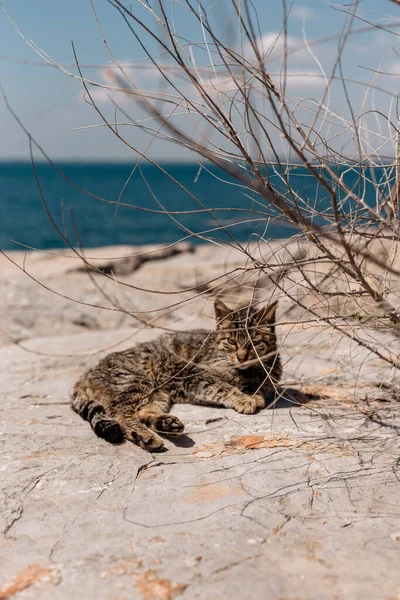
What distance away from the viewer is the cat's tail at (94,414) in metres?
3.47

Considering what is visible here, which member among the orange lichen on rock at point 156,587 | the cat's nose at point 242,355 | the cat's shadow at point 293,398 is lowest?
the orange lichen on rock at point 156,587

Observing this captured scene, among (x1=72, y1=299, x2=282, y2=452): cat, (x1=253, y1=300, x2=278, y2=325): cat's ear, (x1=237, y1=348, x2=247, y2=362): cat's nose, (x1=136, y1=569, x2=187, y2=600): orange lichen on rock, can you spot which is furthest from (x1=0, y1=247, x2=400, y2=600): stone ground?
(x1=253, y1=300, x2=278, y2=325): cat's ear

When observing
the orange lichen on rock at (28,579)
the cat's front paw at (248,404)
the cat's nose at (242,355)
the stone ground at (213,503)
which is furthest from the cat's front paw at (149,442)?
the orange lichen on rock at (28,579)

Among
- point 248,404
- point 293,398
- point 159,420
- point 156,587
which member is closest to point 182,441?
point 159,420

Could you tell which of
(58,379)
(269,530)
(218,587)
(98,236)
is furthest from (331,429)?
(98,236)

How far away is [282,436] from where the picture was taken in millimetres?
3406

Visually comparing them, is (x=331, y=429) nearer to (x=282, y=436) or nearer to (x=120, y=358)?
(x=282, y=436)

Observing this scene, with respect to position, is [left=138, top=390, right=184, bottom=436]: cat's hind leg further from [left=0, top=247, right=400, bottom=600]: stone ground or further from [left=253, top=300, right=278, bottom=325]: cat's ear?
[left=253, top=300, right=278, bottom=325]: cat's ear

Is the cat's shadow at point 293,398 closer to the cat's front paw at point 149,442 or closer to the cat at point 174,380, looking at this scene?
the cat at point 174,380

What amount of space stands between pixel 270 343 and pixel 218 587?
2514 mm

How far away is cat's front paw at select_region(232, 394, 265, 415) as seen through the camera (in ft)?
12.8

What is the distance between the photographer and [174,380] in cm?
427

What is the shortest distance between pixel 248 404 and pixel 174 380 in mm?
631

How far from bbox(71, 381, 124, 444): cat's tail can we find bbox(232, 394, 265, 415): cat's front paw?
2.84 feet
